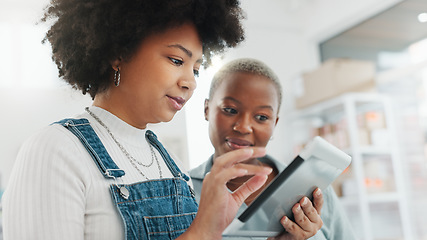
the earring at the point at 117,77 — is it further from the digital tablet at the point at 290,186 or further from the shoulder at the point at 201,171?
the shoulder at the point at 201,171

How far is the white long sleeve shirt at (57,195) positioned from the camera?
2.45 feet

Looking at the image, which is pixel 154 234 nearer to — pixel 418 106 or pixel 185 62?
pixel 185 62

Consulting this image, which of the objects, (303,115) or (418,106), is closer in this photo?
(418,106)

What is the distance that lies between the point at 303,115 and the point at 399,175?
1.08m

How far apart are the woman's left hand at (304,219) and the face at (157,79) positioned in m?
0.35

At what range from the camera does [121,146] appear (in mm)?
978

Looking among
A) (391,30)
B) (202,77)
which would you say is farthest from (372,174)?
(202,77)

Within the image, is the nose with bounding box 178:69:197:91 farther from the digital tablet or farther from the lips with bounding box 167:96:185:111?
the digital tablet

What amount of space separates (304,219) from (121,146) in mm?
448

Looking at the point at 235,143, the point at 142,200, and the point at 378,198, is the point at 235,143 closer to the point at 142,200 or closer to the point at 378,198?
the point at 142,200

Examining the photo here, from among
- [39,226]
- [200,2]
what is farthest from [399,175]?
[39,226]

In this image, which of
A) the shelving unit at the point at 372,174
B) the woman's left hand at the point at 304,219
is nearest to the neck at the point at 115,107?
the woman's left hand at the point at 304,219

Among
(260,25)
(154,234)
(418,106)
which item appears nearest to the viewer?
(154,234)

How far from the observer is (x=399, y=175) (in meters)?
3.87
